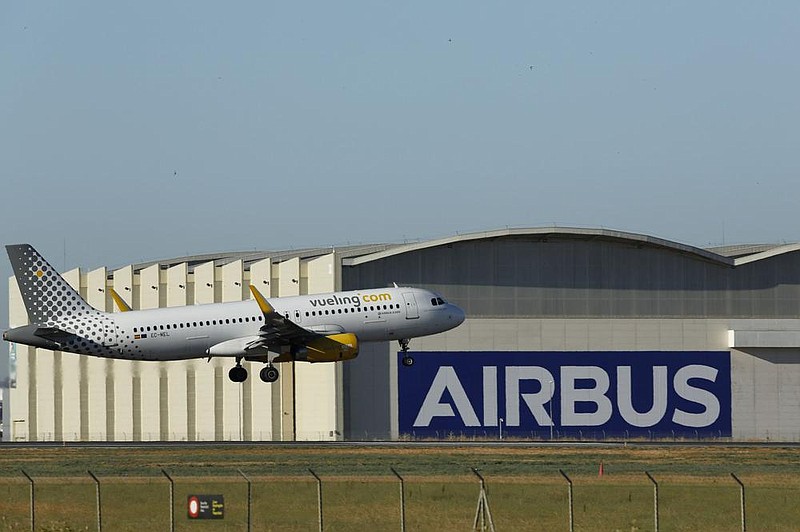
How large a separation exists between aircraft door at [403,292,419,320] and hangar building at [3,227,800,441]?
17.7 meters

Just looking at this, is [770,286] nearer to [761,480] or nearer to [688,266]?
[688,266]

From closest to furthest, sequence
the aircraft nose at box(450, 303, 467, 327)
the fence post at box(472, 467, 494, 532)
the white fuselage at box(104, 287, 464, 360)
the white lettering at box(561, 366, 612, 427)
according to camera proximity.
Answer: the fence post at box(472, 467, 494, 532)
the white fuselage at box(104, 287, 464, 360)
the aircraft nose at box(450, 303, 467, 327)
the white lettering at box(561, 366, 612, 427)

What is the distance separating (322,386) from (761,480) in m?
43.2

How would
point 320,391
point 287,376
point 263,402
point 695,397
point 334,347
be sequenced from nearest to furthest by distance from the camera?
1. point 334,347
2. point 320,391
3. point 287,376
4. point 263,402
5. point 695,397

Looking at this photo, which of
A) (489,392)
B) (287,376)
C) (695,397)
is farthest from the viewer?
(695,397)

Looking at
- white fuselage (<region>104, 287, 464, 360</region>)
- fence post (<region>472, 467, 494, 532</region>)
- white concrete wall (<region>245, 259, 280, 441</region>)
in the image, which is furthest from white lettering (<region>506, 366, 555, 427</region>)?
fence post (<region>472, 467, 494, 532</region>)

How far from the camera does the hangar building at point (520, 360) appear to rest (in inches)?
4035

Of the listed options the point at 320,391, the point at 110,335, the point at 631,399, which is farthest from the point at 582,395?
the point at 110,335

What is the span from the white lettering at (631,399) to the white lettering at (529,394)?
16.8 ft

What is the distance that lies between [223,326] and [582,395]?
3257 centimetres

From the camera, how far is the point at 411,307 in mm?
83812

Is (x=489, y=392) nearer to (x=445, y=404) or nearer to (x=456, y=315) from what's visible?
(x=445, y=404)

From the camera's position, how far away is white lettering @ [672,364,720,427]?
105875 millimetres

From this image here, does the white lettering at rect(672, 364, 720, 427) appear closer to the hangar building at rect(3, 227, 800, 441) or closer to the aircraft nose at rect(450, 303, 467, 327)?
the hangar building at rect(3, 227, 800, 441)
